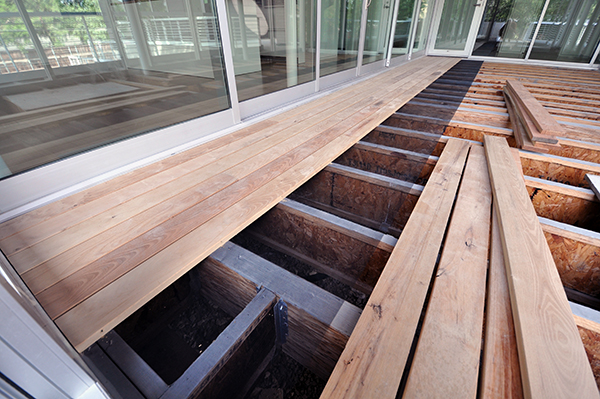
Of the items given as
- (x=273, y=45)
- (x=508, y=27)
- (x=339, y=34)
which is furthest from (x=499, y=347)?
(x=508, y=27)

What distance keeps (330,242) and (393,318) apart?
727mm

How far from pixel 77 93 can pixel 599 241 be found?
441 centimetres

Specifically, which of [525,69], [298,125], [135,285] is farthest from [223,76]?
[525,69]

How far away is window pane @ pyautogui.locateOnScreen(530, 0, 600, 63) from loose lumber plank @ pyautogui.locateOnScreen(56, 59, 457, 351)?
23.7 feet

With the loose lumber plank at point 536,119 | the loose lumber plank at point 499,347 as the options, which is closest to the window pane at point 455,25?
the loose lumber plank at point 536,119

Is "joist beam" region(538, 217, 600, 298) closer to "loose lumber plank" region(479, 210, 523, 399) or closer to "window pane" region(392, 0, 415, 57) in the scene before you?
"loose lumber plank" region(479, 210, 523, 399)

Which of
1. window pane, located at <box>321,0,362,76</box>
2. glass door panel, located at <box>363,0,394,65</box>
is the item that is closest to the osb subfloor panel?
window pane, located at <box>321,0,362,76</box>

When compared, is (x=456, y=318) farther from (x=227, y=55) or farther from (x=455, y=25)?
(x=455, y=25)

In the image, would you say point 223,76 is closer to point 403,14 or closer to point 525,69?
point 403,14

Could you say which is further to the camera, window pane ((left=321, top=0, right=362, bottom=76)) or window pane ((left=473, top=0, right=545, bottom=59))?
window pane ((left=473, top=0, right=545, bottom=59))

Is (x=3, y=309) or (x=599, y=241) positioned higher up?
(x=3, y=309)

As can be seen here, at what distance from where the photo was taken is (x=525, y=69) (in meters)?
5.42

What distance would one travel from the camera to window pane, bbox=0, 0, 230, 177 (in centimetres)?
195

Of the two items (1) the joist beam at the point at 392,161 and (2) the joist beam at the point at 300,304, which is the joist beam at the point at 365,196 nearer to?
(1) the joist beam at the point at 392,161
